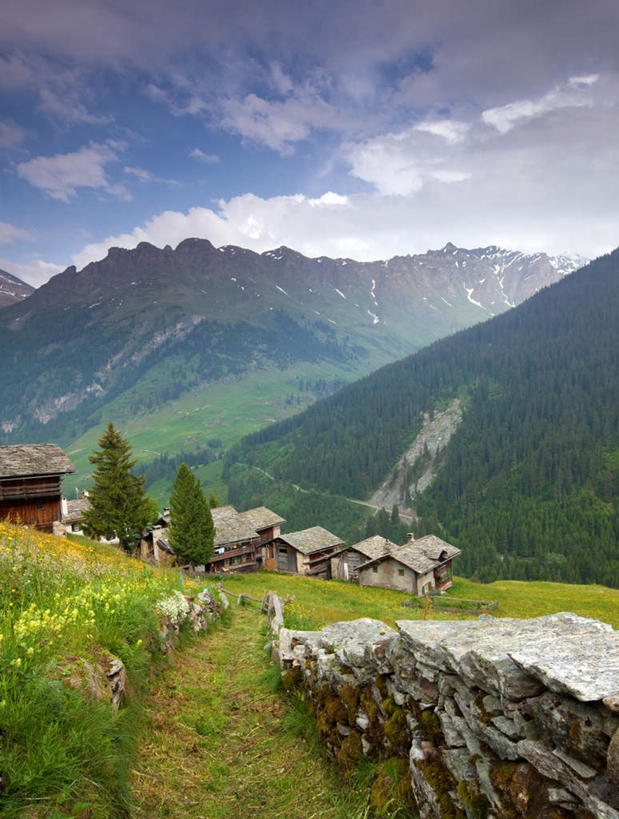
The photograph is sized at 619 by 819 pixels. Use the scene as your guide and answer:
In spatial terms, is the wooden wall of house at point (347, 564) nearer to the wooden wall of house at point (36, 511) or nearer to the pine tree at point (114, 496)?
the pine tree at point (114, 496)

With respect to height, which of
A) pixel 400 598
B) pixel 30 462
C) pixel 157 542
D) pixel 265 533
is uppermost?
pixel 30 462

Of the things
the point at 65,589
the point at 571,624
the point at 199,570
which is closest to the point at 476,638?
the point at 571,624

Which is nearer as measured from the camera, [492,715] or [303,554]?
[492,715]

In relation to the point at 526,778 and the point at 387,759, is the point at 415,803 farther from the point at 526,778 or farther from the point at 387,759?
the point at 526,778

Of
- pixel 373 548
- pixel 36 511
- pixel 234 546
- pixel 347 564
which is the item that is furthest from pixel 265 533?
pixel 36 511

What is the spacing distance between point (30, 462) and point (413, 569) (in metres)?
46.1

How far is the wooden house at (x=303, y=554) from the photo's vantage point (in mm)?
66688

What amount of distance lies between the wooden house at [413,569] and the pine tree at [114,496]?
3376 centimetres


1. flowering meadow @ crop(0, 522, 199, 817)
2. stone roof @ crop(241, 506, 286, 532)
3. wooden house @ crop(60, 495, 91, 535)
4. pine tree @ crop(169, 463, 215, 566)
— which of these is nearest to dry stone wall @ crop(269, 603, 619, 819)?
flowering meadow @ crop(0, 522, 199, 817)

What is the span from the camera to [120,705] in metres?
7.85

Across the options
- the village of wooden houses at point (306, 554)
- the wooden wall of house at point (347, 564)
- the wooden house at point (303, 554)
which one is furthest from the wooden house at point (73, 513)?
the wooden wall of house at point (347, 564)

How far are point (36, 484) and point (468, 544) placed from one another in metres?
135

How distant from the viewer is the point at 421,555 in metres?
61.0

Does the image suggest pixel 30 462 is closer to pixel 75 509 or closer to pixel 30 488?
pixel 30 488
